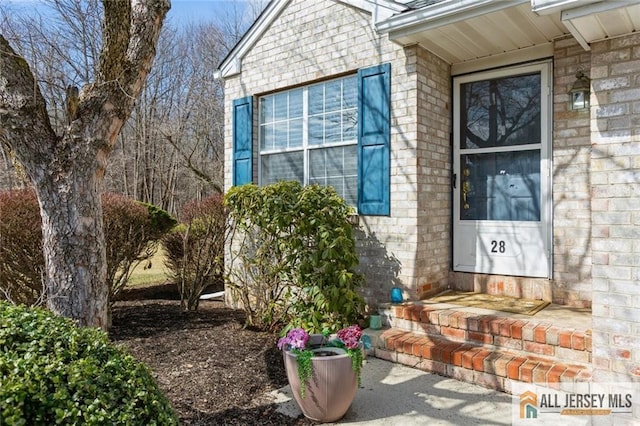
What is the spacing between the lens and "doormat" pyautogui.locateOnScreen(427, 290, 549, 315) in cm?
402

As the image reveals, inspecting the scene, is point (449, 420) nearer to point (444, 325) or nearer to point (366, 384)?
point (366, 384)

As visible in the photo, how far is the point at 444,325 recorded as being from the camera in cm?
394

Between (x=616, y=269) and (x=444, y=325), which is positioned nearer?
(x=616, y=269)

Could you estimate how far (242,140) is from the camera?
6.12 m

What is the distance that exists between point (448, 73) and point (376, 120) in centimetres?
99

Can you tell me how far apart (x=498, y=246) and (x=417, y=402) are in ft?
6.83

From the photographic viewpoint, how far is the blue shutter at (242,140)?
6.02m

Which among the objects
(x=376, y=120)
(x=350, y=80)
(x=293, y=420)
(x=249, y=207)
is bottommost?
(x=293, y=420)

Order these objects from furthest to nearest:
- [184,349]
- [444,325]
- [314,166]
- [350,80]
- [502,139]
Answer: [314,166] → [350,80] → [502,139] → [184,349] → [444,325]

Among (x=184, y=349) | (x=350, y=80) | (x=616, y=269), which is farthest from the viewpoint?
(x=350, y=80)

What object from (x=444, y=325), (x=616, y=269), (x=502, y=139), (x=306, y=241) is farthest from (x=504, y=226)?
(x=306, y=241)

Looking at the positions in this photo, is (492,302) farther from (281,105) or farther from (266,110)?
(266,110)

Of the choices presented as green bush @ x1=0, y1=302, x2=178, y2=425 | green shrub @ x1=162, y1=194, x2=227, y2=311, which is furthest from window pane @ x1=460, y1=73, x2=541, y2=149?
green bush @ x1=0, y1=302, x2=178, y2=425

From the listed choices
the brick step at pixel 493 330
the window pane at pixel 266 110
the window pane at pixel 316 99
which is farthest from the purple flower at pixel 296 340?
the window pane at pixel 266 110
